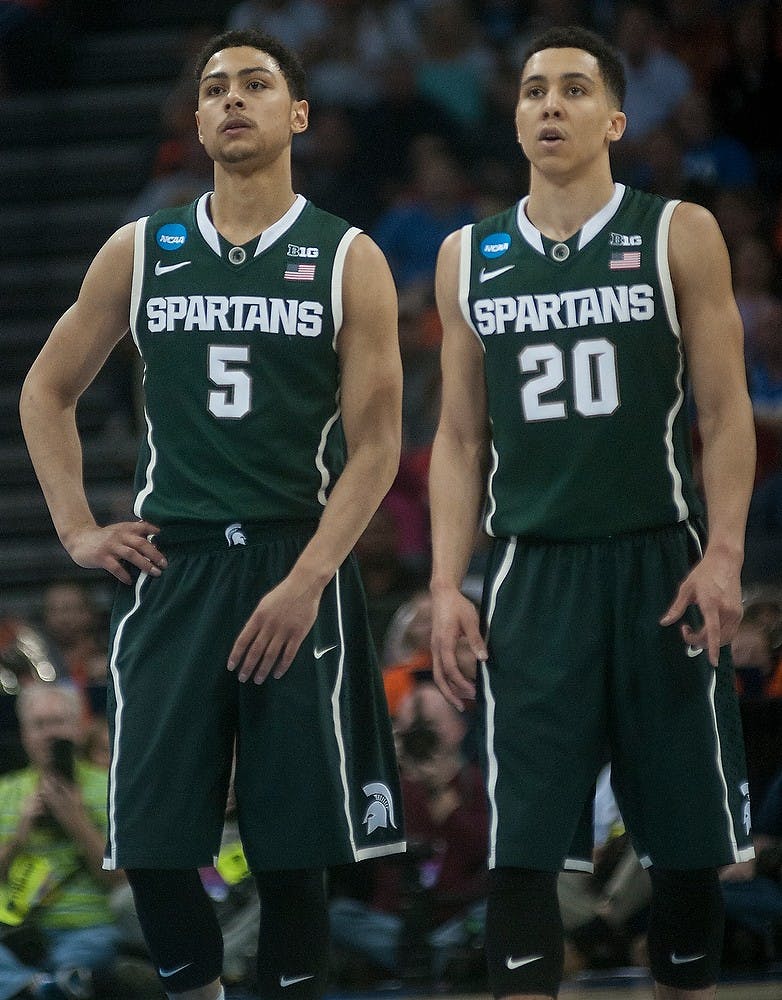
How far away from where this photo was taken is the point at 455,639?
373cm

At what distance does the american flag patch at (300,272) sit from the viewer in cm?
385

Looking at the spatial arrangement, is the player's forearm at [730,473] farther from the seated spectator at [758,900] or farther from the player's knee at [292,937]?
the seated spectator at [758,900]

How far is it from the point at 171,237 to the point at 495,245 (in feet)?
2.42

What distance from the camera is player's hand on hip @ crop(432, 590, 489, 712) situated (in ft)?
12.2

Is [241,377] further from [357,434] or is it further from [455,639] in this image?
[455,639]

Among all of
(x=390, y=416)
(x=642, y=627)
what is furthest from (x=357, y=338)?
(x=642, y=627)

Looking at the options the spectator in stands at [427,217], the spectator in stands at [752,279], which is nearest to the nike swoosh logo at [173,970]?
the spectator in stands at [752,279]

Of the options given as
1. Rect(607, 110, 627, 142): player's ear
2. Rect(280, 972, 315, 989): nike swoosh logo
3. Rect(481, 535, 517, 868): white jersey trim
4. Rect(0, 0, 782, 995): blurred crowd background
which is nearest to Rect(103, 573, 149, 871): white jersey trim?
Rect(280, 972, 315, 989): nike swoosh logo

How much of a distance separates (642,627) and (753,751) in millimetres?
2008

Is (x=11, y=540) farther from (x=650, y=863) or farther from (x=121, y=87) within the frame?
(x=650, y=863)

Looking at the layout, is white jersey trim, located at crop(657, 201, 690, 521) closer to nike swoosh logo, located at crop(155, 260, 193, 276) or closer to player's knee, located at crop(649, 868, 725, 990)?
player's knee, located at crop(649, 868, 725, 990)

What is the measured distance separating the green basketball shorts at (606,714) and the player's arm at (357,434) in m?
0.38

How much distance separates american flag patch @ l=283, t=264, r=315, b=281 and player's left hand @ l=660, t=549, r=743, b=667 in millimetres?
1067

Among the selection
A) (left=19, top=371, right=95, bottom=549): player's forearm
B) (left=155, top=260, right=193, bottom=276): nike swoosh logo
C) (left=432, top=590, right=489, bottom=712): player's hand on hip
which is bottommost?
(left=432, top=590, right=489, bottom=712): player's hand on hip
